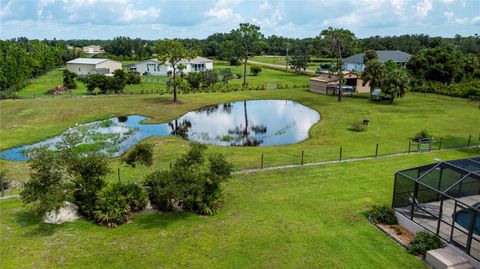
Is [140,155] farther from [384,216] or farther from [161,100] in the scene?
[161,100]

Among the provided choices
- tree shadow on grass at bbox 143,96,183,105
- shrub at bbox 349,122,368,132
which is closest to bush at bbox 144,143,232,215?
shrub at bbox 349,122,368,132

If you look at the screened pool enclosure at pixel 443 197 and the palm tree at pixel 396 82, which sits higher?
the palm tree at pixel 396 82

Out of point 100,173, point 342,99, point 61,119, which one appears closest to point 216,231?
point 100,173

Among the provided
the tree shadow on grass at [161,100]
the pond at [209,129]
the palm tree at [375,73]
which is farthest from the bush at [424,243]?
the palm tree at [375,73]

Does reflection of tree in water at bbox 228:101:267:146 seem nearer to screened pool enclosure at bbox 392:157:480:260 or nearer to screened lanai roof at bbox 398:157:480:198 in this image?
screened pool enclosure at bbox 392:157:480:260

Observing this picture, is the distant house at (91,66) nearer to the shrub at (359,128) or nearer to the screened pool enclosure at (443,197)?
the shrub at (359,128)

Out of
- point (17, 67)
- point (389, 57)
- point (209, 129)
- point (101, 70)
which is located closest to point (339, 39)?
point (209, 129)
